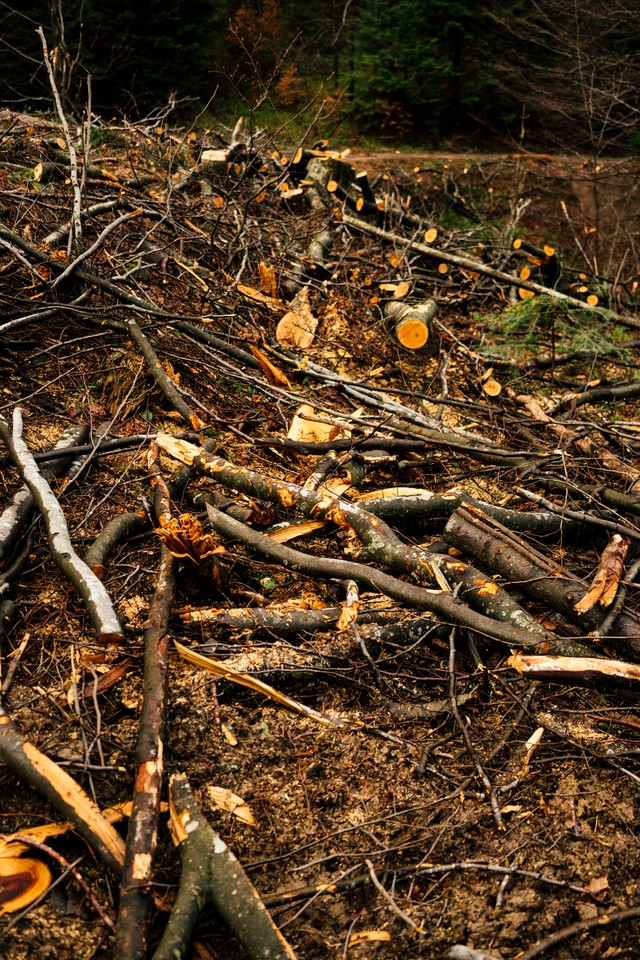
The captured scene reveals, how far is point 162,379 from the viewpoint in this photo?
3.87m

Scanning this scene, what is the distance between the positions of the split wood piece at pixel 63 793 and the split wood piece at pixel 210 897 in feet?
0.61

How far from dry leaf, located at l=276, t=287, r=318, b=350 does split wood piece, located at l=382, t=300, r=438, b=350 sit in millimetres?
752

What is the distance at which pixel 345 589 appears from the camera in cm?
286

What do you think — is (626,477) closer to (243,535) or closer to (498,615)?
(498,615)

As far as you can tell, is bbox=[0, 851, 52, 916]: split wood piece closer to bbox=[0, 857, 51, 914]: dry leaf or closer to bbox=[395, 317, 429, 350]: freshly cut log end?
bbox=[0, 857, 51, 914]: dry leaf

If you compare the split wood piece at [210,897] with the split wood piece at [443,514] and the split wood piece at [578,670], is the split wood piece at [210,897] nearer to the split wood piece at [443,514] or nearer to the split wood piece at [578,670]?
the split wood piece at [578,670]

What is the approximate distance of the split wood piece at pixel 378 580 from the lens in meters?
2.48

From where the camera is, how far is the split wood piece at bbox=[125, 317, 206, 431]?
3.70 meters

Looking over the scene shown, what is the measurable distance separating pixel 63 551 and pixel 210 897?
4.61ft

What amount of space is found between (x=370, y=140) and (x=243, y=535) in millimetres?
14501

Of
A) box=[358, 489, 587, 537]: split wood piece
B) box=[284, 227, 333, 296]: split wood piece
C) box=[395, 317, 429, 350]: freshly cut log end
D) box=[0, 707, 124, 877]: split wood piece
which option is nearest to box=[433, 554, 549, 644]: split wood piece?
box=[358, 489, 587, 537]: split wood piece

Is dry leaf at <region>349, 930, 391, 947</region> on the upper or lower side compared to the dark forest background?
lower

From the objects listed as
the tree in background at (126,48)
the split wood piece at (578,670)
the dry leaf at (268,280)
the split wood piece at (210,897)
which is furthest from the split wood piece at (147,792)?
the tree in background at (126,48)

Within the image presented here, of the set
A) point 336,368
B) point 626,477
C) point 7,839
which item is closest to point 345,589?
point 7,839
